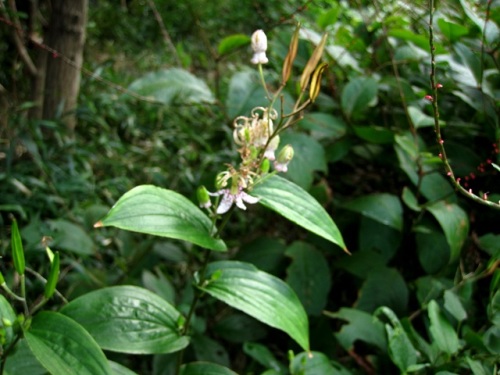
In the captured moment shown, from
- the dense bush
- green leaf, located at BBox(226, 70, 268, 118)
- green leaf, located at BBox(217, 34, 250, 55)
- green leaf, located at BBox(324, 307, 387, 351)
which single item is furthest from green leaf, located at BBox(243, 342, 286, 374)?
green leaf, located at BBox(217, 34, 250, 55)

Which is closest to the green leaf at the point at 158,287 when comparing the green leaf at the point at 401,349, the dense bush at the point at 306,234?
the dense bush at the point at 306,234

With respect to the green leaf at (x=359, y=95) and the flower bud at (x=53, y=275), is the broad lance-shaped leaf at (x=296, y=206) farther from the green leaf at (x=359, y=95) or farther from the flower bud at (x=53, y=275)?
the green leaf at (x=359, y=95)

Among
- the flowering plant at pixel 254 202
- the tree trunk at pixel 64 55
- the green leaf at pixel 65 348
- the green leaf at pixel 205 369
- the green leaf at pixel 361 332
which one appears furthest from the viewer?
the tree trunk at pixel 64 55

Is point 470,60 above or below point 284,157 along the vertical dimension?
above

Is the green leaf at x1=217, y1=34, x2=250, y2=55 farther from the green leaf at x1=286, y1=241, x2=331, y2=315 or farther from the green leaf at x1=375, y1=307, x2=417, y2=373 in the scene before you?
the green leaf at x1=375, y1=307, x2=417, y2=373

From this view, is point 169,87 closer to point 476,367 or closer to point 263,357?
point 263,357

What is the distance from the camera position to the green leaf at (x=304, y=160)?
0.93 m

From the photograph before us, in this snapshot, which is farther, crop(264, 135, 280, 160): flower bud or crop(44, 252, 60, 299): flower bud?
crop(264, 135, 280, 160): flower bud

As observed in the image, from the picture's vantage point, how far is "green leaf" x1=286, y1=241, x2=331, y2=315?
3.08 feet

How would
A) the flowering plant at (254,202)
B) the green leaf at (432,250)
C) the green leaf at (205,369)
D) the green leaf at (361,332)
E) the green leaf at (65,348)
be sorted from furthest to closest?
the green leaf at (432,250) → the green leaf at (361,332) → the green leaf at (205,369) → the flowering plant at (254,202) → the green leaf at (65,348)

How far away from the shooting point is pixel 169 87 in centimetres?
100

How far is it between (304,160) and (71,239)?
49 centimetres

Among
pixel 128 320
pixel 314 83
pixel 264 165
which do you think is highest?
pixel 314 83

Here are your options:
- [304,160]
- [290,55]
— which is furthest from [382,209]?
[290,55]
